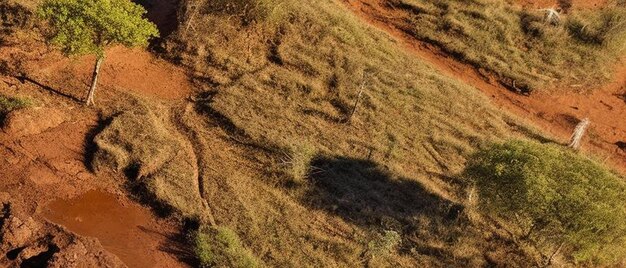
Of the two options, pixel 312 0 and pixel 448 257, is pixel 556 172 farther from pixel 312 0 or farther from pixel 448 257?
pixel 312 0

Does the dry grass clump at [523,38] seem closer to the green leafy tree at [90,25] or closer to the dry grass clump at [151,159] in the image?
the dry grass clump at [151,159]

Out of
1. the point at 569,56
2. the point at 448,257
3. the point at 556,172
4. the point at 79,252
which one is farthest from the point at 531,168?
the point at 79,252

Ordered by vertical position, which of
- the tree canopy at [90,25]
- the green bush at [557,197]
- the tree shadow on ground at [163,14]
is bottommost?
the tree shadow on ground at [163,14]

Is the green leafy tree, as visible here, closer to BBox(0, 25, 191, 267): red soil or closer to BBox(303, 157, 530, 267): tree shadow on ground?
BBox(0, 25, 191, 267): red soil

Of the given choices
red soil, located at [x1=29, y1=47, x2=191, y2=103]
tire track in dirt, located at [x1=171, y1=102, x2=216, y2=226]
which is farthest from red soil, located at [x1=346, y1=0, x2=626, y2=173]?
tire track in dirt, located at [x1=171, y1=102, x2=216, y2=226]

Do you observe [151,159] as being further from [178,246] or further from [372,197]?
[372,197]

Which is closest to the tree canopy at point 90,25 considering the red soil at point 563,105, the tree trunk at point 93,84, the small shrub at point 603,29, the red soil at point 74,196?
the tree trunk at point 93,84

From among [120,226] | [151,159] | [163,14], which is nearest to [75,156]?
[151,159]
